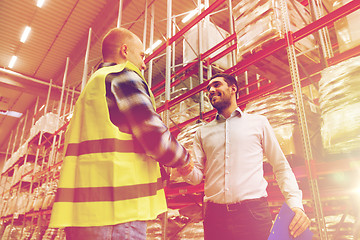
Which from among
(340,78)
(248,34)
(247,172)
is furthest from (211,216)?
(248,34)

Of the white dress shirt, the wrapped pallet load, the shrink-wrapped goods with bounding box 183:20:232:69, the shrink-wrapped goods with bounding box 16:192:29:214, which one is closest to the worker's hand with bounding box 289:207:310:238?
the white dress shirt

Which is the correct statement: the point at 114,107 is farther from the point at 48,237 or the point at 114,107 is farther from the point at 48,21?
the point at 48,21

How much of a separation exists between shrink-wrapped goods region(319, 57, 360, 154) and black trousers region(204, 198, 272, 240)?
0.86m

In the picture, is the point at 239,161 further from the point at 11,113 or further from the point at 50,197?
the point at 11,113

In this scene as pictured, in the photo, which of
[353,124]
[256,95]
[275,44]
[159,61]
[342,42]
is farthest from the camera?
[159,61]

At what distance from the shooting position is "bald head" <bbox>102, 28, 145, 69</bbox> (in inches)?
72.3

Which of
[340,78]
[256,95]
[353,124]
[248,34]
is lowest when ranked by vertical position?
[353,124]

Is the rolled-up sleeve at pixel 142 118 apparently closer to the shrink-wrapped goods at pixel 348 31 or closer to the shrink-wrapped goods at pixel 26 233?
the shrink-wrapped goods at pixel 348 31

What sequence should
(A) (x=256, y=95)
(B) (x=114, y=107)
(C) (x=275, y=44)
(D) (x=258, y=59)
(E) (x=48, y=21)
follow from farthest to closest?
(E) (x=48, y=21)
(A) (x=256, y=95)
(D) (x=258, y=59)
(C) (x=275, y=44)
(B) (x=114, y=107)

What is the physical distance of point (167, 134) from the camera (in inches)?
59.6

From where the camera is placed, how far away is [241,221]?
81.9 inches

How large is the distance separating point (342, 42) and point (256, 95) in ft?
4.23

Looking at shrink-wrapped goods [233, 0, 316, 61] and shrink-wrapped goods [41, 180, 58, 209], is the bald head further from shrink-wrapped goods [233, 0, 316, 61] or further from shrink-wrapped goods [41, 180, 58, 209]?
shrink-wrapped goods [41, 180, 58, 209]

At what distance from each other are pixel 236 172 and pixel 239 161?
0.11m
